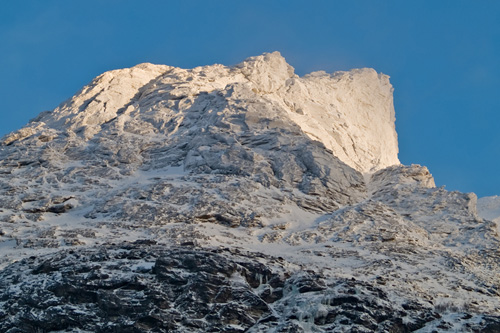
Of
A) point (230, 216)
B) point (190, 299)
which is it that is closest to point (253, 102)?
point (230, 216)

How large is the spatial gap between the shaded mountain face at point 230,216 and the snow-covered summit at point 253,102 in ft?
0.94

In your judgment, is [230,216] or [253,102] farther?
[253,102]

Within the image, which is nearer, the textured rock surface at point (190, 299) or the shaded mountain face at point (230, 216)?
the textured rock surface at point (190, 299)

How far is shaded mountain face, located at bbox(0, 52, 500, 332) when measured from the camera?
45594mm

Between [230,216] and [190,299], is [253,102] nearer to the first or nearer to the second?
[230,216]

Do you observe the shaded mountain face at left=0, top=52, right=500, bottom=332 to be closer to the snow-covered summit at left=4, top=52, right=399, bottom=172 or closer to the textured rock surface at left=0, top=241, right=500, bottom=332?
the textured rock surface at left=0, top=241, right=500, bottom=332

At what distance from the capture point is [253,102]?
298 ft

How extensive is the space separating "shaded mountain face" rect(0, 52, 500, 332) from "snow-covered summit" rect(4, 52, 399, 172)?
287 mm

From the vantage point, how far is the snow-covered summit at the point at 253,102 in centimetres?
9146

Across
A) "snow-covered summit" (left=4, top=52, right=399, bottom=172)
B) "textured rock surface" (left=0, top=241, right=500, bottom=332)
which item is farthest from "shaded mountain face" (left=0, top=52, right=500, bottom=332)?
"snow-covered summit" (left=4, top=52, right=399, bottom=172)

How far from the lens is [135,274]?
4825 centimetres

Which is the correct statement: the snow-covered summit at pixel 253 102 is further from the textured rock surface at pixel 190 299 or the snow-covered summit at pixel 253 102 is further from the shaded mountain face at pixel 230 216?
the textured rock surface at pixel 190 299

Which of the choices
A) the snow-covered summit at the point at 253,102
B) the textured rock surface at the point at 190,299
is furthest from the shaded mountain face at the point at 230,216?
the snow-covered summit at the point at 253,102

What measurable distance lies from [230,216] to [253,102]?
82.7 feet
